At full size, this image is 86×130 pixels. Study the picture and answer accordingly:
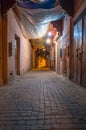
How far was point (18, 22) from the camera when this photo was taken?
36.9ft

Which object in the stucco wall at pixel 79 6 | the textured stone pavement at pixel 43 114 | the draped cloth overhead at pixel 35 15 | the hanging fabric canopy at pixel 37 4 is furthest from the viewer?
the draped cloth overhead at pixel 35 15

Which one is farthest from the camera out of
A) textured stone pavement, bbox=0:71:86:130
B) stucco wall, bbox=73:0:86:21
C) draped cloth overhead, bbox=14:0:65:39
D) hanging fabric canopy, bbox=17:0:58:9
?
draped cloth overhead, bbox=14:0:65:39

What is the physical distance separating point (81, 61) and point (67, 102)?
279 centimetres

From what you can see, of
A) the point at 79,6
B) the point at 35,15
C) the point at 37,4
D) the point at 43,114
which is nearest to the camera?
the point at 43,114

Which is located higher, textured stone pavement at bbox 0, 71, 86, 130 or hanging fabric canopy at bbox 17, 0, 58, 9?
hanging fabric canopy at bbox 17, 0, 58, 9

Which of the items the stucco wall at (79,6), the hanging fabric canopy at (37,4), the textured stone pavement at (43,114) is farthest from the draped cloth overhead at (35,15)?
the textured stone pavement at (43,114)

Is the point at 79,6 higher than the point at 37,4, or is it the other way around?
the point at 37,4

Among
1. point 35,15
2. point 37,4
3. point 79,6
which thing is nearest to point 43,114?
point 79,6

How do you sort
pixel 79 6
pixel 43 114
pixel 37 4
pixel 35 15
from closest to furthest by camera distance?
pixel 43 114
pixel 79 6
pixel 37 4
pixel 35 15

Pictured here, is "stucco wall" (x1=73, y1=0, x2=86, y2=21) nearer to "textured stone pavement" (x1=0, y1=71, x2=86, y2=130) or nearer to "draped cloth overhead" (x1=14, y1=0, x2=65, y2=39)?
"draped cloth overhead" (x1=14, y1=0, x2=65, y2=39)

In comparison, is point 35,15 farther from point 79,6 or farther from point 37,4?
point 79,6

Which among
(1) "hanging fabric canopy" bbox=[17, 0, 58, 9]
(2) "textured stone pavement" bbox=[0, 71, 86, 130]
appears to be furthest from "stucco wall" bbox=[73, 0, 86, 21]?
(2) "textured stone pavement" bbox=[0, 71, 86, 130]

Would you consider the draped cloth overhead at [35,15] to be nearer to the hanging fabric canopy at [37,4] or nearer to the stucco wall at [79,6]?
the hanging fabric canopy at [37,4]

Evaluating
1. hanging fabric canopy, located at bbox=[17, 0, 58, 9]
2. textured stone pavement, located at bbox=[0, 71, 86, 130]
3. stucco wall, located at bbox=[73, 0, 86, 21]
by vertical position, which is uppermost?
hanging fabric canopy, located at bbox=[17, 0, 58, 9]
